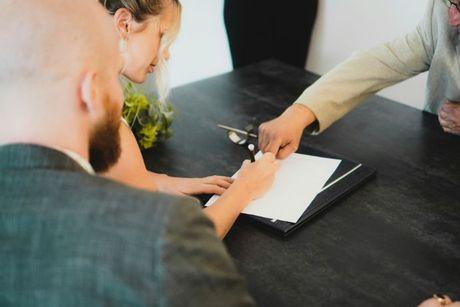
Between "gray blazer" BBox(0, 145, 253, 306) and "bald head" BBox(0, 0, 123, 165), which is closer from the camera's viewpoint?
"gray blazer" BBox(0, 145, 253, 306)

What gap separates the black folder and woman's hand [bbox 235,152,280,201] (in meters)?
0.08

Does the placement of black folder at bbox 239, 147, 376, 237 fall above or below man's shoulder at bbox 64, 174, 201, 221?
below

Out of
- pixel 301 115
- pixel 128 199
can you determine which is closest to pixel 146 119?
pixel 301 115

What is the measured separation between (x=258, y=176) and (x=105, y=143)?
48 cm

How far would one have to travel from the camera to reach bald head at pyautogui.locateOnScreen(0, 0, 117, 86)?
2.49 ft

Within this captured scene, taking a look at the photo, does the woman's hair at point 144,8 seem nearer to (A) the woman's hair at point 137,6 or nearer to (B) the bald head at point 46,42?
(A) the woman's hair at point 137,6

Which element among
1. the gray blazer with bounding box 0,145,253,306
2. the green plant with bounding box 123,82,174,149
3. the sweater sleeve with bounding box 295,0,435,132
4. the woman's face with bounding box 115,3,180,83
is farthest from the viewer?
the sweater sleeve with bounding box 295,0,435,132

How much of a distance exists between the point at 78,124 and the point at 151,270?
0.26 metres

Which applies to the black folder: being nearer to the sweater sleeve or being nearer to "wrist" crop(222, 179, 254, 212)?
"wrist" crop(222, 179, 254, 212)

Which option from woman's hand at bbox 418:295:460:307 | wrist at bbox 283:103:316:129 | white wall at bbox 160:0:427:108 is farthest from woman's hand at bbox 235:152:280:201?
white wall at bbox 160:0:427:108

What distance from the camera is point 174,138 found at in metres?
1.52

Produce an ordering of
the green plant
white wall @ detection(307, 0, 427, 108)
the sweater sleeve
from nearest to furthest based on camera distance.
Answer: the green plant
the sweater sleeve
white wall @ detection(307, 0, 427, 108)

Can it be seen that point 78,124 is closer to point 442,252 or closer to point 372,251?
point 372,251

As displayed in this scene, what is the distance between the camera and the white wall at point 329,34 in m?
2.76
